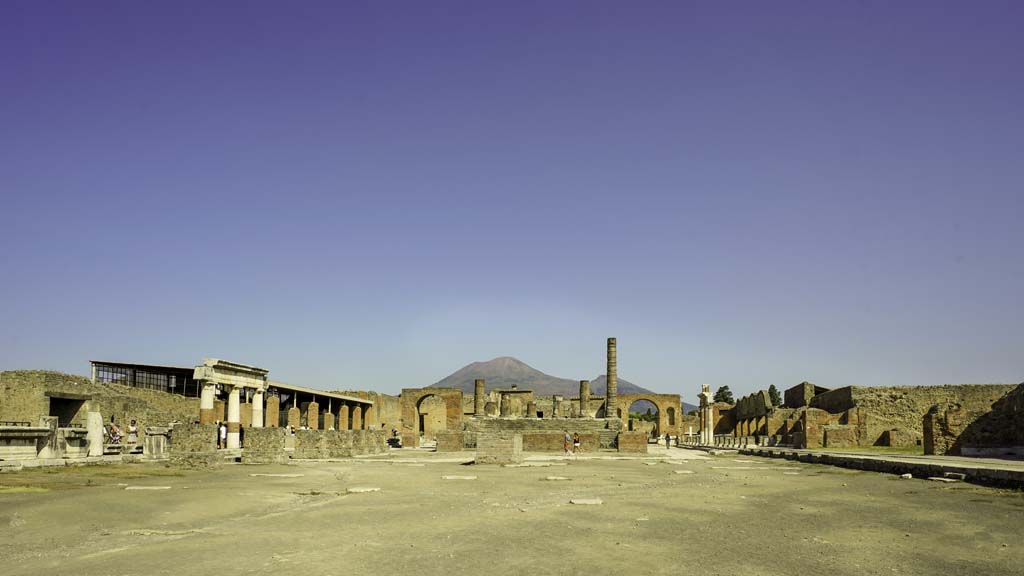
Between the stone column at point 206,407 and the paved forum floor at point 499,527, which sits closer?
the paved forum floor at point 499,527

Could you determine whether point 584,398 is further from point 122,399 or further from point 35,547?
point 35,547

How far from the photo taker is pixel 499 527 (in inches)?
394

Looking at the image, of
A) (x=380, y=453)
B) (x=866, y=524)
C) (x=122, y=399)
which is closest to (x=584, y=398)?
(x=380, y=453)

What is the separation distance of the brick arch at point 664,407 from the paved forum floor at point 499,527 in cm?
4978

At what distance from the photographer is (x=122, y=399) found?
38469 mm

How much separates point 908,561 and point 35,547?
922cm

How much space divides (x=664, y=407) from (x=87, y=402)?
47.9 metres

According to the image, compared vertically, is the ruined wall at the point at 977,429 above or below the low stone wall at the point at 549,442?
above

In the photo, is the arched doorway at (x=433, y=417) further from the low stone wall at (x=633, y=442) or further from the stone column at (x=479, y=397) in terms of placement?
the low stone wall at (x=633, y=442)

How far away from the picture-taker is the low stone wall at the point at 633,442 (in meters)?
38.3

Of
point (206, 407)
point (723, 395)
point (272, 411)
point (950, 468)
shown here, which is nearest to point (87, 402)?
point (206, 407)

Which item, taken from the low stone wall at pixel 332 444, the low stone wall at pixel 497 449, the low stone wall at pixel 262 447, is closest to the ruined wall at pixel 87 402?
the low stone wall at pixel 332 444

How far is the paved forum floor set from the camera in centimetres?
744

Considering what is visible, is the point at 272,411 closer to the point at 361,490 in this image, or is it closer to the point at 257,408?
the point at 257,408
